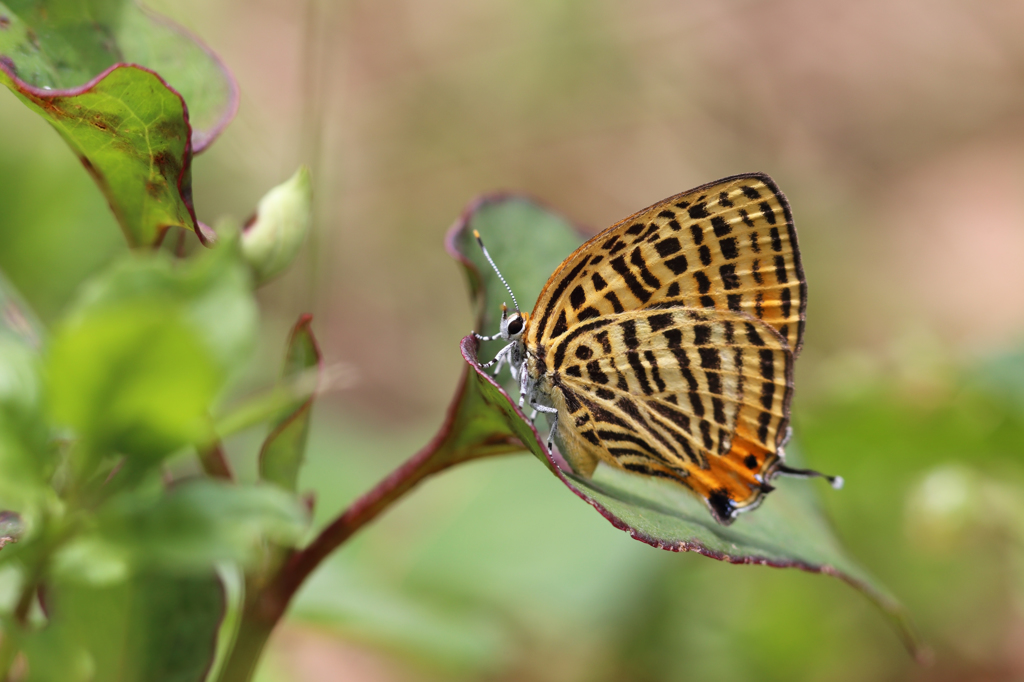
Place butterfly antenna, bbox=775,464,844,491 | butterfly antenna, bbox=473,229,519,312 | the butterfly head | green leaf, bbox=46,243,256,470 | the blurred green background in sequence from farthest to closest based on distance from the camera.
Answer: the blurred green background < the butterfly head < butterfly antenna, bbox=775,464,844,491 < butterfly antenna, bbox=473,229,519,312 < green leaf, bbox=46,243,256,470

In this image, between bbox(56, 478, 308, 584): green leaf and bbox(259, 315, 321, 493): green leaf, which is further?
bbox(259, 315, 321, 493): green leaf

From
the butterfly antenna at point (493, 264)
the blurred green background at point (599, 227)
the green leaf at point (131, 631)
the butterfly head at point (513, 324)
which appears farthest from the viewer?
the blurred green background at point (599, 227)

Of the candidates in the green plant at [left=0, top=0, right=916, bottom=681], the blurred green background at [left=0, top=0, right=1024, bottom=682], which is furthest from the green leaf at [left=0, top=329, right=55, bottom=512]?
the blurred green background at [left=0, top=0, right=1024, bottom=682]

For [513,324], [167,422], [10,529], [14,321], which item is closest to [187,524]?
[167,422]

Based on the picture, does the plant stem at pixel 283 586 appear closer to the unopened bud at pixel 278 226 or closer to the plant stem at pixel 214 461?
the plant stem at pixel 214 461

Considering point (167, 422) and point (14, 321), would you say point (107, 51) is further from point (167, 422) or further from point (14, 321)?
point (167, 422)

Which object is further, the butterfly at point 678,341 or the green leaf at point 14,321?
the butterfly at point 678,341

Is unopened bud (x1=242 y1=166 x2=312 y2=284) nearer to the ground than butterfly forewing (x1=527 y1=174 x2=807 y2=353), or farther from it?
farther from it

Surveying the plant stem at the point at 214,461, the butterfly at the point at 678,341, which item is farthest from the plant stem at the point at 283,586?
the butterfly at the point at 678,341

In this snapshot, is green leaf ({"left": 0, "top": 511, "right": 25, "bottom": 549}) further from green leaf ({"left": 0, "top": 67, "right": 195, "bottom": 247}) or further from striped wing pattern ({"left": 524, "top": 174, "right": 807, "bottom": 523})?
striped wing pattern ({"left": 524, "top": 174, "right": 807, "bottom": 523})
